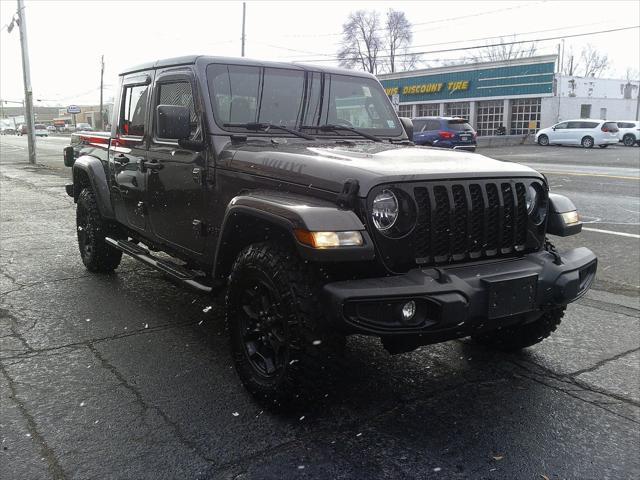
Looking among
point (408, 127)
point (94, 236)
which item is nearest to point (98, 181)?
point (94, 236)

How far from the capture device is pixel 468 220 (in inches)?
116

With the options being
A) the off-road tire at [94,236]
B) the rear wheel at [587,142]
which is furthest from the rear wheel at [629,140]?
the off-road tire at [94,236]

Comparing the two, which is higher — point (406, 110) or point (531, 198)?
point (406, 110)

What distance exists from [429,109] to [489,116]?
5.98 meters

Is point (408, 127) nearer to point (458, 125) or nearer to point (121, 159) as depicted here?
point (121, 159)

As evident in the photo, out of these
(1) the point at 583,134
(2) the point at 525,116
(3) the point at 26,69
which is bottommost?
(1) the point at 583,134

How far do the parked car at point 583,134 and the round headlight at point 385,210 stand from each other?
3179 cm

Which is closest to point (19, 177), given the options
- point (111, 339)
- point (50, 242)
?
point (50, 242)

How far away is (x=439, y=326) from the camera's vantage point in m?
2.63

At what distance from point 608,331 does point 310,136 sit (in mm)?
2662

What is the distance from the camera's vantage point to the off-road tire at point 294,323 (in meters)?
2.70

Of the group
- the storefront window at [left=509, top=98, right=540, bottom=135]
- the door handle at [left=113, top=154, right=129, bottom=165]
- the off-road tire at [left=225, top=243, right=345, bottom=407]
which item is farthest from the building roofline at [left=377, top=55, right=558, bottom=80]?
the off-road tire at [left=225, top=243, right=345, bottom=407]

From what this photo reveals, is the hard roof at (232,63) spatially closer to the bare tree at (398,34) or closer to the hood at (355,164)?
the hood at (355,164)

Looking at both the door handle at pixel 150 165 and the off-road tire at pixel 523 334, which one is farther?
the door handle at pixel 150 165
